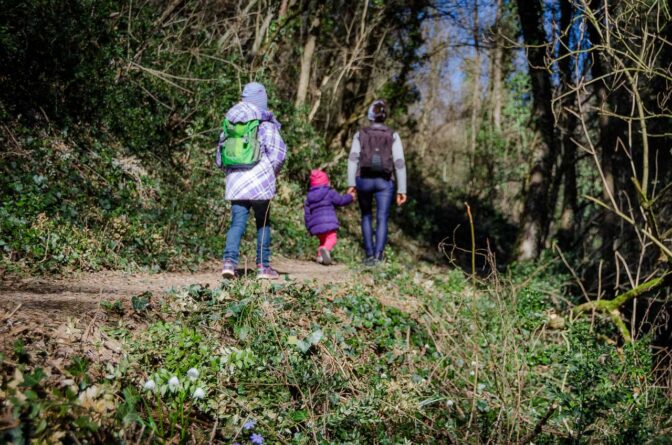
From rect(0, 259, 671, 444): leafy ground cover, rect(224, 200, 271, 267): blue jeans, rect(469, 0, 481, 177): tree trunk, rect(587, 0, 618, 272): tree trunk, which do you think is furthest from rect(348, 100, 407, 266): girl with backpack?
rect(469, 0, 481, 177): tree trunk

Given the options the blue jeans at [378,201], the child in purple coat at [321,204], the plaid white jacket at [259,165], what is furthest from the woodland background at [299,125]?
the plaid white jacket at [259,165]

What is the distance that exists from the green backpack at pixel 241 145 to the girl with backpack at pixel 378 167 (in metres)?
2.38

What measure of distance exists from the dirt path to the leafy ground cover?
0.91ft

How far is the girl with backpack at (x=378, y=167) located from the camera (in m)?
8.27

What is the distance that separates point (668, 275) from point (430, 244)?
9103mm

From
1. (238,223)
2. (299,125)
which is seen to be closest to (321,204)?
(238,223)

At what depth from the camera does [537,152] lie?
11.8 meters

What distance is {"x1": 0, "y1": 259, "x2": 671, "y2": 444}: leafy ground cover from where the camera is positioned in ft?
11.0

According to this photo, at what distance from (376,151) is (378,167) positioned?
0.22m

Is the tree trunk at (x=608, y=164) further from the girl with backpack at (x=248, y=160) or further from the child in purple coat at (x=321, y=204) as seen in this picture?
the girl with backpack at (x=248, y=160)

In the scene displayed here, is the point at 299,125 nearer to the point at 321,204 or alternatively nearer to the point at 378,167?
the point at 321,204

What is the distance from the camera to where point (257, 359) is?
4.41 m

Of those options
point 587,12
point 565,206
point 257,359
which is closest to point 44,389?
point 257,359

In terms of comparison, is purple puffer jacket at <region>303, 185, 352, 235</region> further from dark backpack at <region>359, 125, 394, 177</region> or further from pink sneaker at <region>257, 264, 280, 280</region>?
pink sneaker at <region>257, 264, 280, 280</region>
